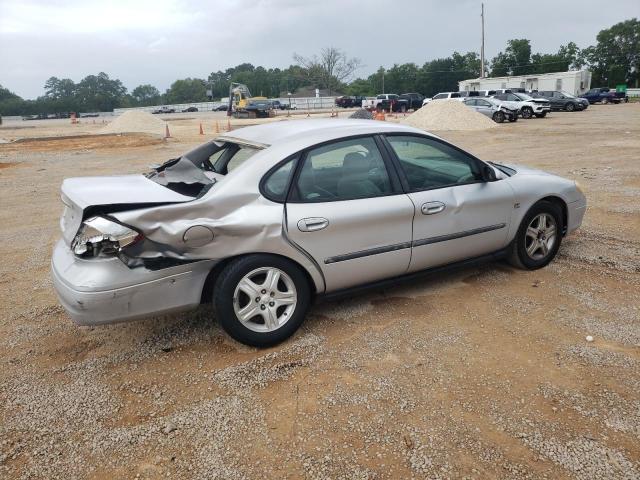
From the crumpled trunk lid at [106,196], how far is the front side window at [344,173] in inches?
33.7

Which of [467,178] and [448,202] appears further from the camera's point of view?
[467,178]

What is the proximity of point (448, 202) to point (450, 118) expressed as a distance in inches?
844

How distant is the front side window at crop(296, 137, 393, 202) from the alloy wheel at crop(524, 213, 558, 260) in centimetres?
165

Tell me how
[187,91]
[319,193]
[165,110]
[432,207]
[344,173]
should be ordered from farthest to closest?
[187,91] → [165,110] → [432,207] → [344,173] → [319,193]

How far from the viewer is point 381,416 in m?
2.68

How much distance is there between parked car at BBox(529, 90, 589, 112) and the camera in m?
35.4

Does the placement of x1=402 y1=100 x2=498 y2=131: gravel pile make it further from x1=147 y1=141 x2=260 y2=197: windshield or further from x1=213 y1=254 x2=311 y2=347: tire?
x1=213 y1=254 x2=311 y2=347: tire

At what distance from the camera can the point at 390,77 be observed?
3834 inches

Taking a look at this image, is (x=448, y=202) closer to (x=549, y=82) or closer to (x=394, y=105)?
(x=394, y=105)

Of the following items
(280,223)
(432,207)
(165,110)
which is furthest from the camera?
(165,110)

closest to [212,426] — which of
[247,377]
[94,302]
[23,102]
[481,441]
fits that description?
[247,377]

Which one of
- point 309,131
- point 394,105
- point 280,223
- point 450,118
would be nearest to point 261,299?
point 280,223

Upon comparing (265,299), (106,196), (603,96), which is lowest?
(265,299)

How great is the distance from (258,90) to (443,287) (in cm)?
11737
